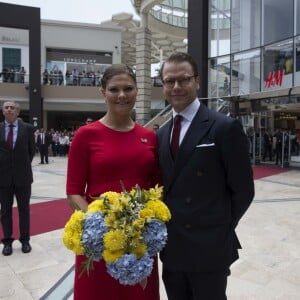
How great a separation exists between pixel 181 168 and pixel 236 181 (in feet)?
0.94

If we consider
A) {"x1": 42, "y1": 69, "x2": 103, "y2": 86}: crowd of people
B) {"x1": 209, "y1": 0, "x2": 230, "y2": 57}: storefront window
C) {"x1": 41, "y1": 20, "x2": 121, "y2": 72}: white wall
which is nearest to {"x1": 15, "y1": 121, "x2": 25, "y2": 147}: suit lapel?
{"x1": 209, "y1": 0, "x2": 230, "y2": 57}: storefront window

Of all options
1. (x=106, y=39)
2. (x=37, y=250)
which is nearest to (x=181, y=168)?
(x=37, y=250)

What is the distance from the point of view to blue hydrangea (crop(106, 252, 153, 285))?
68.9 inches

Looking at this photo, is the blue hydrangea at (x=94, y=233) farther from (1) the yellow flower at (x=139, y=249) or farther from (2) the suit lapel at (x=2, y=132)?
(2) the suit lapel at (x=2, y=132)

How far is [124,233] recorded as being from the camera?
176 cm

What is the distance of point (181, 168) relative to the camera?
2.12m

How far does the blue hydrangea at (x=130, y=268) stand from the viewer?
1.75 meters

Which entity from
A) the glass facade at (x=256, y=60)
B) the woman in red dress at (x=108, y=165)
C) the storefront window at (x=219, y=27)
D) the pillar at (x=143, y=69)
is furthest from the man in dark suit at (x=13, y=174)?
the pillar at (x=143, y=69)

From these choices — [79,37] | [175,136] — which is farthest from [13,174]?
[79,37]

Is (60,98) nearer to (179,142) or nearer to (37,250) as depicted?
(37,250)

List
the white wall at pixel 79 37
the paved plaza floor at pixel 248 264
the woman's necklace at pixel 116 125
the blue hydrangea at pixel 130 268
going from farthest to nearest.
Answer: the white wall at pixel 79 37 → the paved plaza floor at pixel 248 264 → the woman's necklace at pixel 116 125 → the blue hydrangea at pixel 130 268

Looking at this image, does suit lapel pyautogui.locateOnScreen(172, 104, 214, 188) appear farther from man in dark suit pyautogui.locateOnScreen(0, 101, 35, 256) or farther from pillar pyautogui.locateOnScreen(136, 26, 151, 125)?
pillar pyautogui.locateOnScreen(136, 26, 151, 125)

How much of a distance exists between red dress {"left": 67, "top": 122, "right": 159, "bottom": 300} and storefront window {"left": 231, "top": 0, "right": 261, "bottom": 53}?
54.4 ft

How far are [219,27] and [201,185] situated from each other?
1940cm
